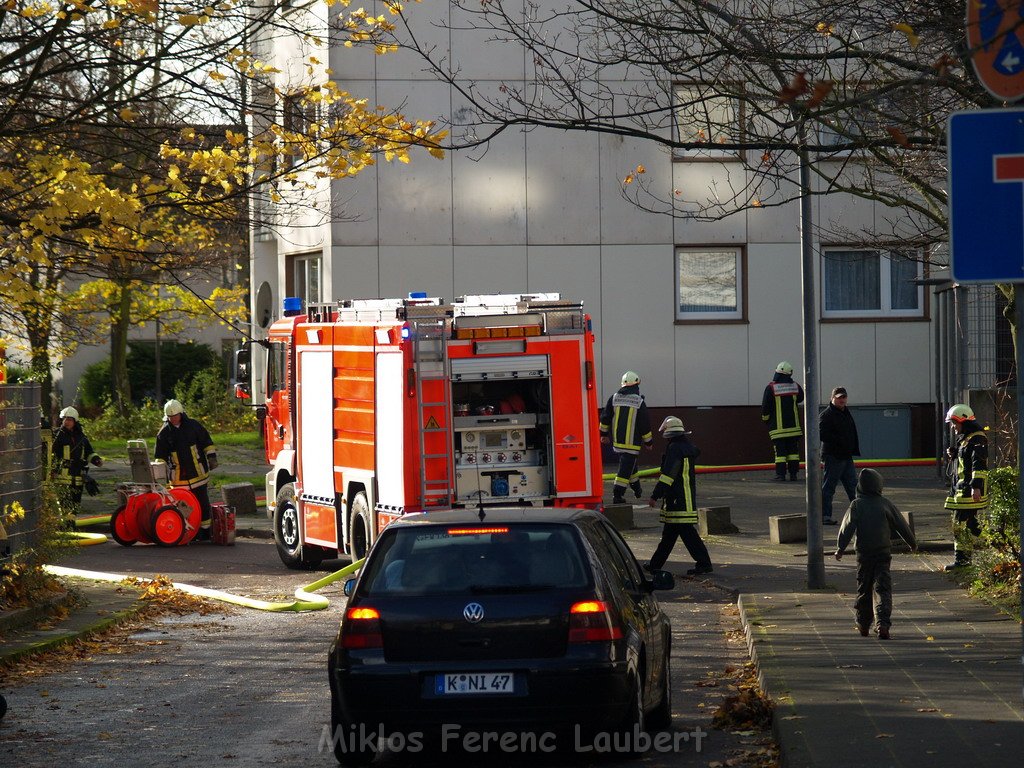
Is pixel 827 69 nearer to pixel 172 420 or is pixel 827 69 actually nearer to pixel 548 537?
pixel 548 537

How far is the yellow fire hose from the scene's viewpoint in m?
14.2

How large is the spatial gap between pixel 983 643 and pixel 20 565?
8092 millimetres

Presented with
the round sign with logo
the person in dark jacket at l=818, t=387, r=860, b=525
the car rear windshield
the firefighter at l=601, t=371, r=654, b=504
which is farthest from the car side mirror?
the firefighter at l=601, t=371, r=654, b=504

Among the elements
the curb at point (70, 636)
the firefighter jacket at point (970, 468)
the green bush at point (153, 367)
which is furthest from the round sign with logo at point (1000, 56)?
the green bush at point (153, 367)

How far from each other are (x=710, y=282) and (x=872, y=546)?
1750cm

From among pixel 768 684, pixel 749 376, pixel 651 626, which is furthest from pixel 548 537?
pixel 749 376

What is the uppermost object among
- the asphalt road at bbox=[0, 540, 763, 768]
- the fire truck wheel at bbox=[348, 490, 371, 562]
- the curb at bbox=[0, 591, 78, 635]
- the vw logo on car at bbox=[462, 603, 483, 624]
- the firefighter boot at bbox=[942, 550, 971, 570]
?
the vw logo on car at bbox=[462, 603, 483, 624]

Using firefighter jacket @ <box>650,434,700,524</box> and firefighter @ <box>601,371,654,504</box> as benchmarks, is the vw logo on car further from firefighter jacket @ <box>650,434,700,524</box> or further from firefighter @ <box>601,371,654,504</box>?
firefighter @ <box>601,371,654,504</box>

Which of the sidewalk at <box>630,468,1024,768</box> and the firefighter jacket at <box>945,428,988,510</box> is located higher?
the firefighter jacket at <box>945,428,988,510</box>

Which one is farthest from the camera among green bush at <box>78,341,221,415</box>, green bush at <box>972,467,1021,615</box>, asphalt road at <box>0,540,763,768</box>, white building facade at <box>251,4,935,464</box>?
green bush at <box>78,341,221,415</box>

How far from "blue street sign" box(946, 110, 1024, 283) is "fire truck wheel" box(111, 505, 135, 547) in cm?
1618

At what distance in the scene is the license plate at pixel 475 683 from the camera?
7277mm

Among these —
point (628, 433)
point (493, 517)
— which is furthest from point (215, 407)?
point (493, 517)

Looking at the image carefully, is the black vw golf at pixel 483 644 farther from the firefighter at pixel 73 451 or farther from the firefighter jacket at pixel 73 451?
the firefighter jacket at pixel 73 451
